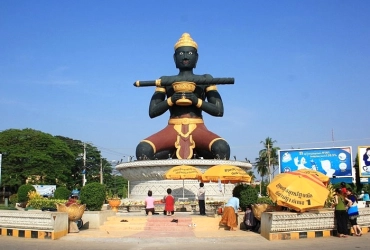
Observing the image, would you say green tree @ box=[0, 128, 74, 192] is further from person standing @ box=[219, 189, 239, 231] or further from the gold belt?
person standing @ box=[219, 189, 239, 231]

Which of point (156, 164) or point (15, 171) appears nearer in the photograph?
point (156, 164)

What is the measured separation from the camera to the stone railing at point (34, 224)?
11.2m

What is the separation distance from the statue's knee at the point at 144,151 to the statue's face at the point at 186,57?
5.22 m

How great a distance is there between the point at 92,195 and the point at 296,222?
619 centimetres

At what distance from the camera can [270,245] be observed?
32.2 feet

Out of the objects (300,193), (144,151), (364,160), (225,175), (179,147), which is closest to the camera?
A: (300,193)

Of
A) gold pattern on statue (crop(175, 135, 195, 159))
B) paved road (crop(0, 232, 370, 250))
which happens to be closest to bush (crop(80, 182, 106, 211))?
paved road (crop(0, 232, 370, 250))

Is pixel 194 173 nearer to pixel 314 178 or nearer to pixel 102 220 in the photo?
pixel 102 220

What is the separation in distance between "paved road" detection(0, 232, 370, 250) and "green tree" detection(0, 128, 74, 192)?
116ft

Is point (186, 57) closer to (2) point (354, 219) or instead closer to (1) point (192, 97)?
(1) point (192, 97)

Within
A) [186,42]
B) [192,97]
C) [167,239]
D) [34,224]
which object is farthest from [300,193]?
[186,42]

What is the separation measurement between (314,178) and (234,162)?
11.2m

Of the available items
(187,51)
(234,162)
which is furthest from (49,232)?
(187,51)

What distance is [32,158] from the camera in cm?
4512
